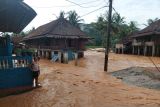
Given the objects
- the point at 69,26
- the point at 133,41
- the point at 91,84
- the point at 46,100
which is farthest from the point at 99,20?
the point at 46,100

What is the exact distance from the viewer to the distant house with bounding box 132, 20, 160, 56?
39.8 metres

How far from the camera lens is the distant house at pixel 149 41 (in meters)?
39.8

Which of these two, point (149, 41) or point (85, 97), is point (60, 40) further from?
point (85, 97)

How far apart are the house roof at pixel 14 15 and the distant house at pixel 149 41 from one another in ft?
96.8

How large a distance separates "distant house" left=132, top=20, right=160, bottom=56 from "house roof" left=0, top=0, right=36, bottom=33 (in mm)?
29511

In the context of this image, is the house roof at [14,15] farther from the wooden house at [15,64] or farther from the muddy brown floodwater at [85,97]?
the muddy brown floodwater at [85,97]

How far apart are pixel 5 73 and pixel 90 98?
371 cm

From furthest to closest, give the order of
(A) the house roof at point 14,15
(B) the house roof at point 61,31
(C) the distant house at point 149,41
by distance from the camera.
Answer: (C) the distant house at point 149,41, (B) the house roof at point 61,31, (A) the house roof at point 14,15

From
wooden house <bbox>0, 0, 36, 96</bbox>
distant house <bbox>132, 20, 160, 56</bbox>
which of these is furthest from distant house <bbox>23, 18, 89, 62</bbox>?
wooden house <bbox>0, 0, 36, 96</bbox>

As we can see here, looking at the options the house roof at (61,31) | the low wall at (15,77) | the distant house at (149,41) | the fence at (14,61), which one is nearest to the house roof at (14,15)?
the fence at (14,61)

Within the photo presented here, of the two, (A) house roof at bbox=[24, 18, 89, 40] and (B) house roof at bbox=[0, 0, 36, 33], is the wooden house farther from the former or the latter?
(A) house roof at bbox=[24, 18, 89, 40]

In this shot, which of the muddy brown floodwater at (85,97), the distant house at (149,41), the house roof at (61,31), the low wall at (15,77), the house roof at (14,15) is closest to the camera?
the house roof at (14,15)

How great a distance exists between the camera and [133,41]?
5050cm

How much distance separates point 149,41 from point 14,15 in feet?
112
